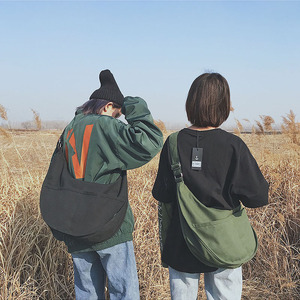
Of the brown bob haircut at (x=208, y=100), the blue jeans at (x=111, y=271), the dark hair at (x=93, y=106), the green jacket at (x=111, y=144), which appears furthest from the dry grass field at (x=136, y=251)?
the brown bob haircut at (x=208, y=100)

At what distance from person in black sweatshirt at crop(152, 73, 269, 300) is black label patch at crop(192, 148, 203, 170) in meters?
0.02

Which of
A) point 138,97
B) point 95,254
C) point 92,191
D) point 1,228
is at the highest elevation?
point 138,97

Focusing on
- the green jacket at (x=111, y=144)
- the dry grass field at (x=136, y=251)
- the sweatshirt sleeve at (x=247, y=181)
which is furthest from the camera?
the dry grass field at (x=136, y=251)

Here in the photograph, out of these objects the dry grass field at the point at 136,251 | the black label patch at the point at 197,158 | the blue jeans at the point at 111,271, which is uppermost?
the black label patch at the point at 197,158

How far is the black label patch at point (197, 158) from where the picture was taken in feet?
5.09

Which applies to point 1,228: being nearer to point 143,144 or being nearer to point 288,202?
point 143,144

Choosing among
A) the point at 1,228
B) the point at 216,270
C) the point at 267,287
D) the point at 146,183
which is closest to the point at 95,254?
the point at 216,270

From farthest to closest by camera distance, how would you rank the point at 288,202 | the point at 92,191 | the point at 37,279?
1. the point at 288,202
2. the point at 37,279
3. the point at 92,191

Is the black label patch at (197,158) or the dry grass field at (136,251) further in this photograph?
the dry grass field at (136,251)

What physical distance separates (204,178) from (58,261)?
6.08 feet

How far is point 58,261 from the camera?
2846 mm

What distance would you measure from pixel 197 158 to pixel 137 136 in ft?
1.00

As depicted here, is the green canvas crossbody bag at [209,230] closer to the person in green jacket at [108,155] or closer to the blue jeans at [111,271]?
the person in green jacket at [108,155]

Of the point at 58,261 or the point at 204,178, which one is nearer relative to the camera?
the point at 204,178
